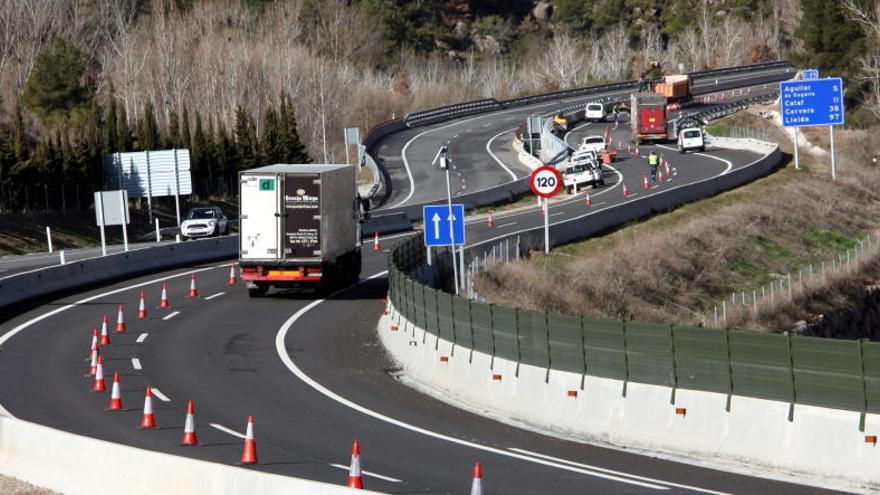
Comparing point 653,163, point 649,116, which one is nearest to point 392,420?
point 653,163

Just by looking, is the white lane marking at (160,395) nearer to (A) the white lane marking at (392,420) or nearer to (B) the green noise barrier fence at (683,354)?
(A) the white lane marking at (392,420)

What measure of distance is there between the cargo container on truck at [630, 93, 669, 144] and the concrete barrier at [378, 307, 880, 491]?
2675 inches

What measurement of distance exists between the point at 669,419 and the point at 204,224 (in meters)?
42.3

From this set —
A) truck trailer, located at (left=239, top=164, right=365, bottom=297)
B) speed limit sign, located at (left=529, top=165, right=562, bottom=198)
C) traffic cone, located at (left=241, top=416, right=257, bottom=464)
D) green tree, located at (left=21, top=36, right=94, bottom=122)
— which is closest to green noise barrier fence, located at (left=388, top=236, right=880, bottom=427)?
traffic cone, located at (left=241, top=416, right=257, bottom=464)

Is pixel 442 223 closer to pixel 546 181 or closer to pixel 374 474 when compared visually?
pixel 546 181

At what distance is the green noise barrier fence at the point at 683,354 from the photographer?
1817 centimetres

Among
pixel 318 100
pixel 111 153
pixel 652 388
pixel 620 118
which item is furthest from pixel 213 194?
pixel 652 388

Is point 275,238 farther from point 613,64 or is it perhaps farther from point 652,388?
point 613,64

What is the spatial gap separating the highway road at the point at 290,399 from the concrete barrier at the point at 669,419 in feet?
1.57

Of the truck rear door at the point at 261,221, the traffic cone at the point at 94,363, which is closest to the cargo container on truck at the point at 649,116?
the truck rear door at the point at 261,221

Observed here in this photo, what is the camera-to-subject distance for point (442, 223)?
108 ft

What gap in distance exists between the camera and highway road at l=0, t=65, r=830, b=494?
18.6 metres

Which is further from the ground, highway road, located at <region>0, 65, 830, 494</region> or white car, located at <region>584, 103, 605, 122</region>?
white car, located at <region>584, 103, 605, 122</region>

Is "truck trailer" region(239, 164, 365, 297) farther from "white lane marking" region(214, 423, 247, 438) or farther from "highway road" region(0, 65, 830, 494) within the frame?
"white lane marking" region(214, 423, 247, 438)
